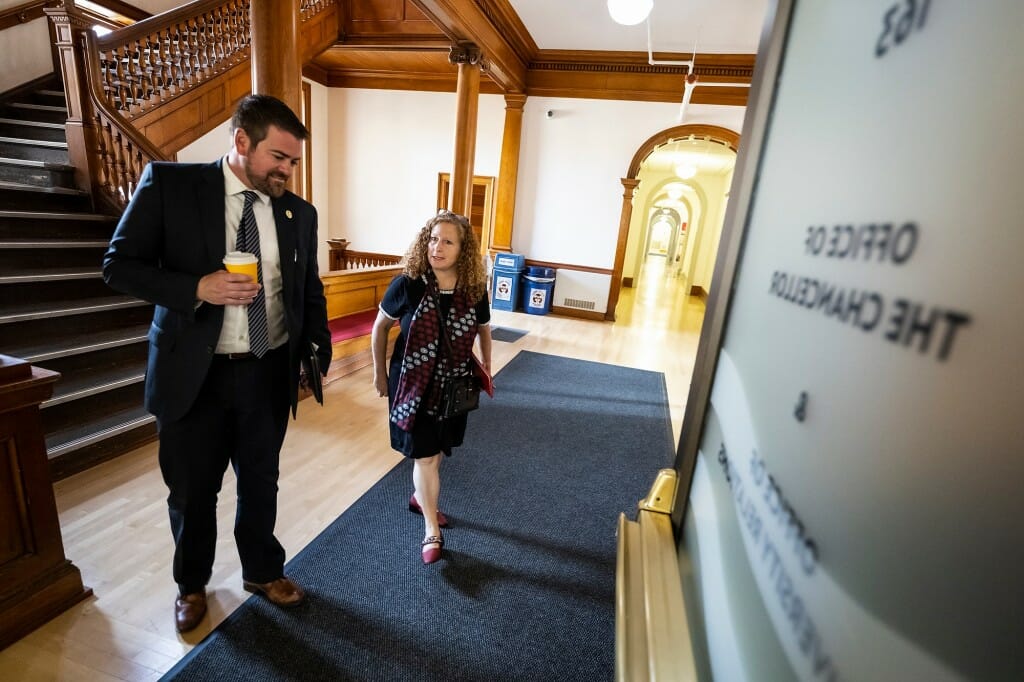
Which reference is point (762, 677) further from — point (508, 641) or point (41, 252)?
point (41, 252)

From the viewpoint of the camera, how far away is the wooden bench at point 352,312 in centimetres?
421

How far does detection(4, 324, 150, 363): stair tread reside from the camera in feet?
8.50

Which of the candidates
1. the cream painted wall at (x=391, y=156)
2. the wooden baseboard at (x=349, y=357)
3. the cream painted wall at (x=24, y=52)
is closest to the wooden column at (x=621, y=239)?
the cream painted wall at (x=391, y=156)

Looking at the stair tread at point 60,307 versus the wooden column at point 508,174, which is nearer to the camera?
the stair tread at point 60,307

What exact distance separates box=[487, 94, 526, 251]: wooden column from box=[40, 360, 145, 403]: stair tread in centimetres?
577

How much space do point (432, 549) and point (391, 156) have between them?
8.20 m

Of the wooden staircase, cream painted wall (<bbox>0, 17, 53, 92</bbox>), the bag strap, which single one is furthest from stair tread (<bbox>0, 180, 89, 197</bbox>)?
the bag strap

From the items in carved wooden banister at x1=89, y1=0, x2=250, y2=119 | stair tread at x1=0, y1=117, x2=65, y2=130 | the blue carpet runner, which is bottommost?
the blue carpet runner

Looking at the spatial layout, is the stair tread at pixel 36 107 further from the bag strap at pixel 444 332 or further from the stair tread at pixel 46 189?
the bag strap at pixel 444 332

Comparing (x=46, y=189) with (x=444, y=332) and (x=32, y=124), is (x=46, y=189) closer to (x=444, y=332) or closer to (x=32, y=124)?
(x=32, y=124)

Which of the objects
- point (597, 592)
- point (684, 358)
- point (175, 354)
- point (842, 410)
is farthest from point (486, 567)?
point (684, 358)

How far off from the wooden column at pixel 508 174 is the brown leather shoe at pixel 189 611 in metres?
6.87

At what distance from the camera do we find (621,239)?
25.0ft

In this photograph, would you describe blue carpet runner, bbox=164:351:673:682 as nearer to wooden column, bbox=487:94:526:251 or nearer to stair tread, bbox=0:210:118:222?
stair tread, bbox=0:210:118:222
